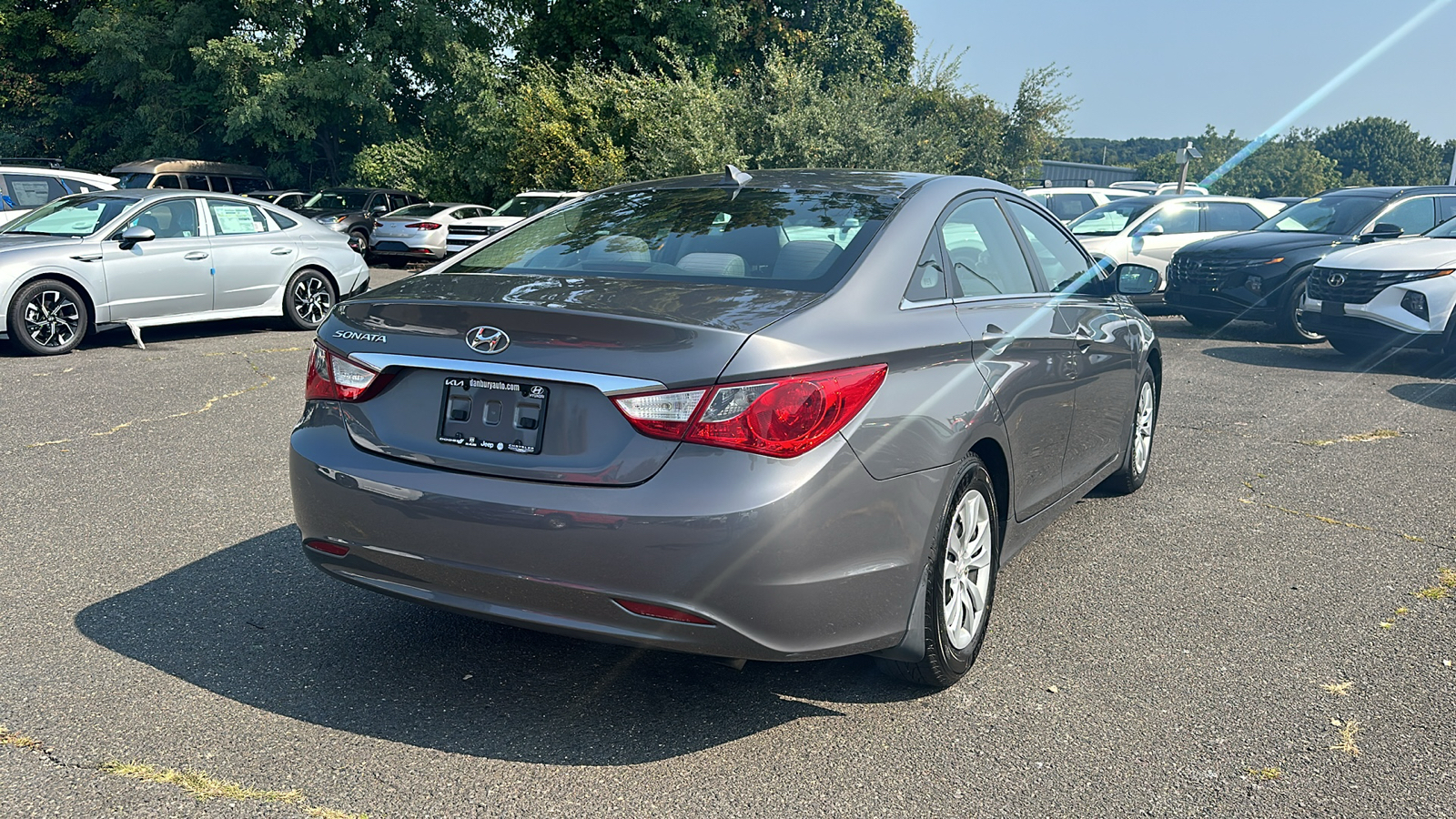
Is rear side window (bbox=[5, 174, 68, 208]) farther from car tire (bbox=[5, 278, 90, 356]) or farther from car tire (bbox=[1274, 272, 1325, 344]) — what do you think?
car tire (bbox=[1274, 272, 1325, 344])

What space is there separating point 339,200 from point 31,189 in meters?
11.1

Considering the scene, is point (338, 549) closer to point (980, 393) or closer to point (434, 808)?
point (434, 808)

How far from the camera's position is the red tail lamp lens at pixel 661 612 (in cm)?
289

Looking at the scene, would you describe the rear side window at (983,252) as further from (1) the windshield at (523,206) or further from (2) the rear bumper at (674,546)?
(1) the windshield at (523,206)

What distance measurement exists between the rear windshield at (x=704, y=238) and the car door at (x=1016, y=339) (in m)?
0.38

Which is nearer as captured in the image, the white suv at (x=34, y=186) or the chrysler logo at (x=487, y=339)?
the chrysler logo at (x=487, y=339)

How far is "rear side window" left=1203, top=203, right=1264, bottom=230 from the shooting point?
15.6 m

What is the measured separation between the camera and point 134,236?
33.4 ft

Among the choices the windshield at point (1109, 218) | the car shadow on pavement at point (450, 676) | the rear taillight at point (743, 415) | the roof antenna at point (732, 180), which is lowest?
the car shadow on pavement at point (450, 676)

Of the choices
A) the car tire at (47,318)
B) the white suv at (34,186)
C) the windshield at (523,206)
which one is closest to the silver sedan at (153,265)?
the car tire at (47,318)

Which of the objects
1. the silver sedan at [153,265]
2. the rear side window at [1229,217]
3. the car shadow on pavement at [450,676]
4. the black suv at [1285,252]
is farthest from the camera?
the rear side window at [1229,217]

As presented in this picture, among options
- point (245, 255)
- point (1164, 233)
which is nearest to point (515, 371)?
point (245, 255)

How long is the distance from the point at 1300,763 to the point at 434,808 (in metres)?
2.28

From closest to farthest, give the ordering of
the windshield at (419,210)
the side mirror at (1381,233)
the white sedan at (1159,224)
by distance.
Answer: the side mirror at (1381,233) → the white sedan at (1159,224) → the windshield at (419,210)
